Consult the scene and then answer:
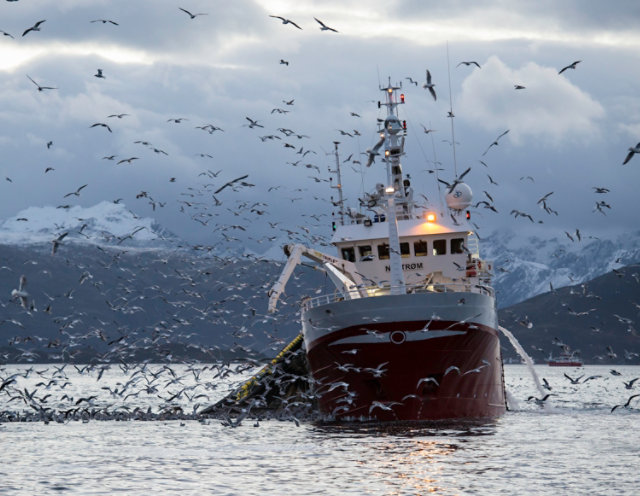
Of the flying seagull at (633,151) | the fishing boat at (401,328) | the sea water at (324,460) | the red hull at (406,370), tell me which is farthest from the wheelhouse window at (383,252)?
the flying seagull at (633,151)

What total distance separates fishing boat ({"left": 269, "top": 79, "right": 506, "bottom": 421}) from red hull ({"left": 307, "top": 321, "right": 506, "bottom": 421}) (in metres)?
0.05

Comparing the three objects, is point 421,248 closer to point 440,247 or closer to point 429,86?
point 440,247

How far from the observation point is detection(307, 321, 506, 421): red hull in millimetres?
49375

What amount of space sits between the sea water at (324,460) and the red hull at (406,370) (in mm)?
1342

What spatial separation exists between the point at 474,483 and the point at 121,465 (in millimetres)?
14119

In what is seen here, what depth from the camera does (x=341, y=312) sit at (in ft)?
169

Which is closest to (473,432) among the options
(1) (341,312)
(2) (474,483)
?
(1) (341,312)

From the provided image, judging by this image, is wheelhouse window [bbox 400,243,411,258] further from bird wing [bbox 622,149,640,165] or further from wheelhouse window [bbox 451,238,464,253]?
bird wing [bbox 622,149,640,165]

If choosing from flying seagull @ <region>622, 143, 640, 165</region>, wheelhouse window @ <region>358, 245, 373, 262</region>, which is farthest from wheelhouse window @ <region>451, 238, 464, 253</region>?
flying seagull @ <region>622, 143, 640, 165</region>

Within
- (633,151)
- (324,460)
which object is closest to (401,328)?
(324,460)

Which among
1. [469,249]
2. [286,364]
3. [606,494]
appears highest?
[469,249]

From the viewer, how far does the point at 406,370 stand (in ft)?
162

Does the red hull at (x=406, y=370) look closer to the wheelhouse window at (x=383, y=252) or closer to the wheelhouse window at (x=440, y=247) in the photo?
the wheelhouse window at (x=440, y=247)

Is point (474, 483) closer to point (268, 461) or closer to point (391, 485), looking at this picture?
point (391, 485)
